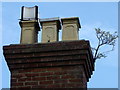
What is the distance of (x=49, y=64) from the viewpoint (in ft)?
20.1

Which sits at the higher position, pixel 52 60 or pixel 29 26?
pixel 29 26

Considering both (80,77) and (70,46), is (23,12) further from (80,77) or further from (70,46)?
(80,77)

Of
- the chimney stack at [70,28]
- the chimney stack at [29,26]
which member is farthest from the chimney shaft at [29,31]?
the chimney stack at [70,28]

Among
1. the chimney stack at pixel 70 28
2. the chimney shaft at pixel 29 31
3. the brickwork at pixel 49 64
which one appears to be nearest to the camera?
the brickwork at pixel 49 64

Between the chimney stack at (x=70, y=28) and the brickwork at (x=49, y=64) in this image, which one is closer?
the brickwork at (x=49, y=64)

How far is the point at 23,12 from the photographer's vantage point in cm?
669

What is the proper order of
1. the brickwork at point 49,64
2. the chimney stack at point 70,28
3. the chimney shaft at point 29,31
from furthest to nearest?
the chimney shaft at point 29,31 → the chimney stack at point 70,28 → the brickwork at point 49,64

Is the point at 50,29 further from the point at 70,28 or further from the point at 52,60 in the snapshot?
the point at 52,60

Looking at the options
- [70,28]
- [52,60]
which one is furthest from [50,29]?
[52,60]

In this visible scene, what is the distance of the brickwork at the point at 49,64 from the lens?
19.6ft

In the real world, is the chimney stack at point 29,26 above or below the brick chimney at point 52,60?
Result: above

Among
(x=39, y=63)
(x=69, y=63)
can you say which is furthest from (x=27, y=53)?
(x=69, y=63)

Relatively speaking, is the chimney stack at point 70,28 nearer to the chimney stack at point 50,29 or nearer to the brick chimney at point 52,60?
the brick chimney at point 52,60

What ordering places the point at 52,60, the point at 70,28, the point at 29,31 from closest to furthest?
1. the point at 52,60
2. the point at 70,28
3. the point at 29,31
